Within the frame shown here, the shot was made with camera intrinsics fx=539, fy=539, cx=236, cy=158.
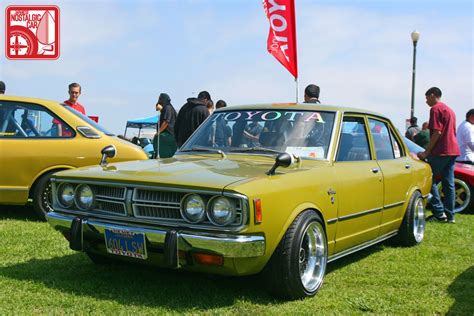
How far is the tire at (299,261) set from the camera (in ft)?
12.3

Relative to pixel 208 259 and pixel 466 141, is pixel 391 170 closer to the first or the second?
pixel 208 259

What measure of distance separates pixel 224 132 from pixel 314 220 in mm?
1481

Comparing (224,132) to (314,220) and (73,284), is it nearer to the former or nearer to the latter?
(314,220)

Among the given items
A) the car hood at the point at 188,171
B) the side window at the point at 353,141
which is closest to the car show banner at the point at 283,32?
the side window at the point at 353,141

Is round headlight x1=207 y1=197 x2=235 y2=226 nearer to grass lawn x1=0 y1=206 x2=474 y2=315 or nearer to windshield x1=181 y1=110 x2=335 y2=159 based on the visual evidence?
grass lawn x1=0 y1=206 x2=474 y2=315

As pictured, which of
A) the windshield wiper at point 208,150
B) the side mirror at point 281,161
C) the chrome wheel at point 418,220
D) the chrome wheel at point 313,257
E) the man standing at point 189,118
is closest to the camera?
the side mirror at point 281,161

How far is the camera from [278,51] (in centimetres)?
961

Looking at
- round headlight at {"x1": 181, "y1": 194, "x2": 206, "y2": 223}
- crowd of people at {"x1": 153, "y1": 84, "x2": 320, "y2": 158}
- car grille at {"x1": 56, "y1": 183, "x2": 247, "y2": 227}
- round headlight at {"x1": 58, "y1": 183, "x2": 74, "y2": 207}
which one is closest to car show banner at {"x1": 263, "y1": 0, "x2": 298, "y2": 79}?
crowd of people at {"x1": 153, "y1": 84, "x2": 320, "y2": 158}

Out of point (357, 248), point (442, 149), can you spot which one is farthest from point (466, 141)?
point (357, 248)

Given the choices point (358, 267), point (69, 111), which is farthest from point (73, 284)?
point (69, 111)

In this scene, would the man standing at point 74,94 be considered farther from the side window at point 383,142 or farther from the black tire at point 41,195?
the side window at point 383,142

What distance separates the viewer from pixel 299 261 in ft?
12.6

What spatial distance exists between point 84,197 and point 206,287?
1.17 meters

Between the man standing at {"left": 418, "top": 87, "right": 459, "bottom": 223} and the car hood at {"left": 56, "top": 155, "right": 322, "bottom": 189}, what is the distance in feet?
13.2
